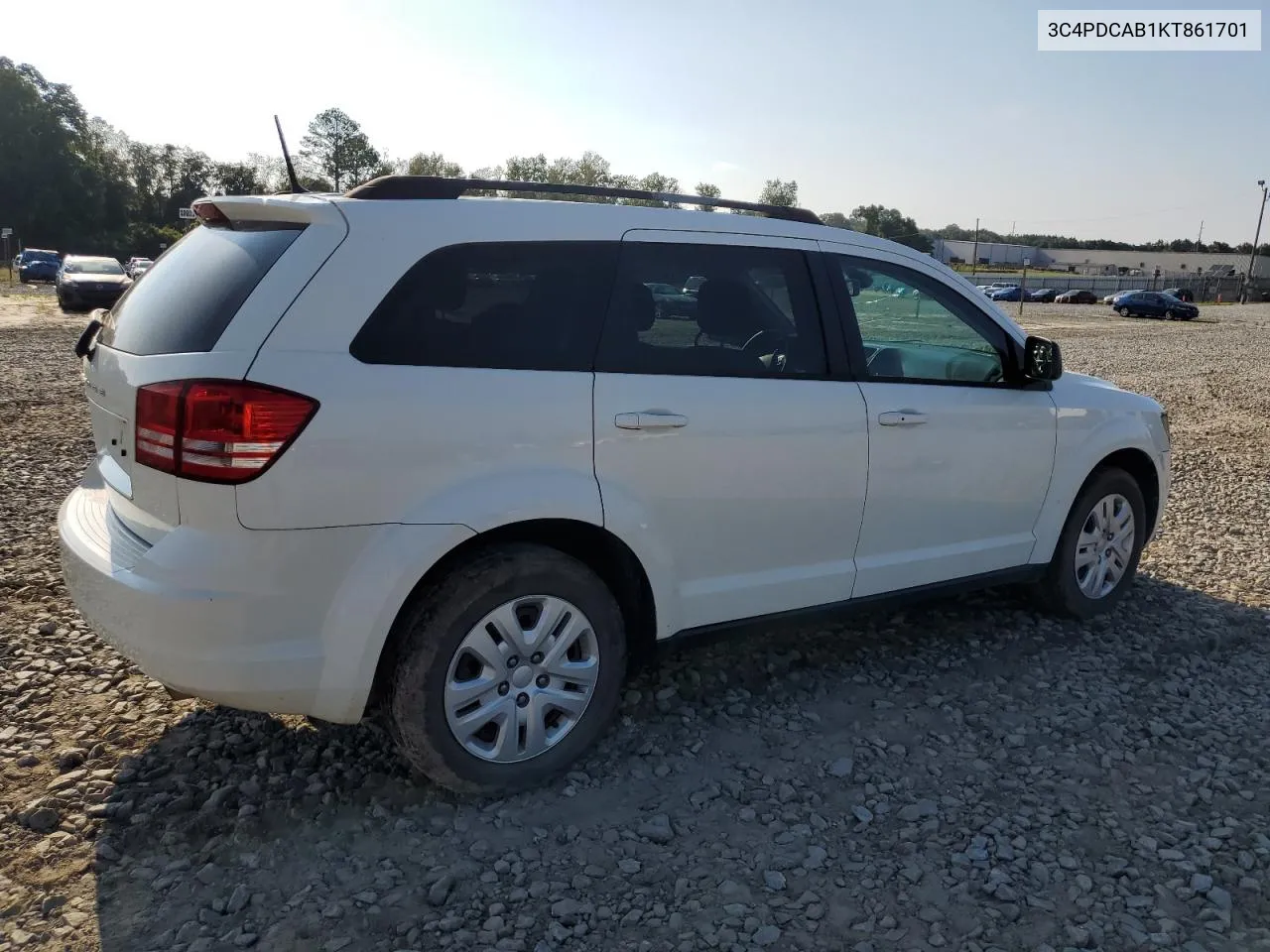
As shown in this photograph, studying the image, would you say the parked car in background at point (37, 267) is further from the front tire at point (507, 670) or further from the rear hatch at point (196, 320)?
the front tire at point (507, 670)

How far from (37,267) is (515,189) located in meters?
51.4

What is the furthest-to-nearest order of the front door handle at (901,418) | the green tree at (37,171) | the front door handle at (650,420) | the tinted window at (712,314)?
the green tree at (37,171) → the front door handle at (901,418) → the tinted window at (712,314) → the front door handle at (650,420)

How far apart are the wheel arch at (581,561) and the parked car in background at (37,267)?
5020cm

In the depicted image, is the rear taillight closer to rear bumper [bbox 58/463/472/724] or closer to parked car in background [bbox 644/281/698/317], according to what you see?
rear bumper [bbox 58/463/472/724]

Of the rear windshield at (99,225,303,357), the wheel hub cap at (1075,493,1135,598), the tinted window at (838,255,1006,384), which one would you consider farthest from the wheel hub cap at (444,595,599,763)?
the wheel hub cap at (1075,493,1135,598)

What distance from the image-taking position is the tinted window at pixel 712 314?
3322mm

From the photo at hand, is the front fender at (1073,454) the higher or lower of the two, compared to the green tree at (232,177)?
lower

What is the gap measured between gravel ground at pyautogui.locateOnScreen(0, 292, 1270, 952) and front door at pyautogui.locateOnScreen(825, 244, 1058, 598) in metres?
0.54

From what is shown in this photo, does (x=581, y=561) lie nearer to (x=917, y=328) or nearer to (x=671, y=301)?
(x=671, y=301)

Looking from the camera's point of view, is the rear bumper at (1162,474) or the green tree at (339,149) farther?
the green tree at (339,149)

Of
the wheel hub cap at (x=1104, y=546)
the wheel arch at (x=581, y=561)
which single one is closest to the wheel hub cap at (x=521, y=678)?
the wheel arch at (x=581, y=561)

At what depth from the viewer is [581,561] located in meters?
3.28

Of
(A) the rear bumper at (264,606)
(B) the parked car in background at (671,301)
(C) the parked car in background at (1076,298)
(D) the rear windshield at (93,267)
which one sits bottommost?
(A) the rear bumper at (264,606)

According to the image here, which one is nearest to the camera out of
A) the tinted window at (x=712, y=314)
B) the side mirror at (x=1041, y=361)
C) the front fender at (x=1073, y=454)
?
the tinted window at (x=712, y=314)
